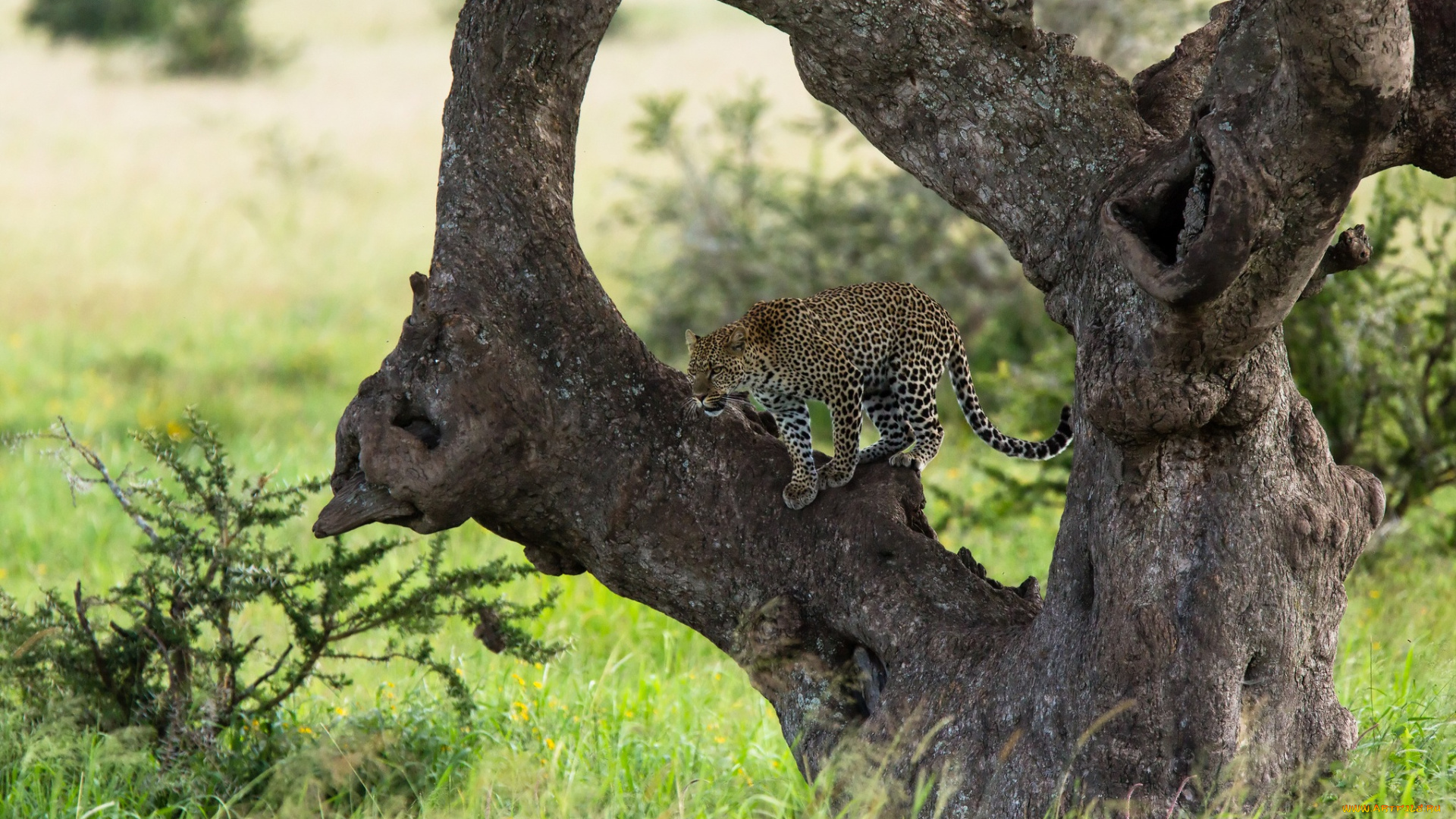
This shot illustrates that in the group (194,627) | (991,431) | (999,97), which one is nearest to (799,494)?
(991,431)

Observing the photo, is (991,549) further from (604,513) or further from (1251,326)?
(1251,326)

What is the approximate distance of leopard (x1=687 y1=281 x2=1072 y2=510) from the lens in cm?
466

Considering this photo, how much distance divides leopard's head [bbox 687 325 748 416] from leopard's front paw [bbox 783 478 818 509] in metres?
0.40

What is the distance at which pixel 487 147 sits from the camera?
14.6 feet

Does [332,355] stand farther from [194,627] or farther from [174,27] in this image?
[174,27]

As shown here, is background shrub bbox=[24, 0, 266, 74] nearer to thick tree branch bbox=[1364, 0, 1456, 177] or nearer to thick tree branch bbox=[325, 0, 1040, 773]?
thick tree branch bbox=[325, 0, 1040, 773]

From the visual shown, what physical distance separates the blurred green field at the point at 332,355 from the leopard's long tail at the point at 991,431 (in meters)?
1.35

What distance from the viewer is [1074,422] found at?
4.16 m

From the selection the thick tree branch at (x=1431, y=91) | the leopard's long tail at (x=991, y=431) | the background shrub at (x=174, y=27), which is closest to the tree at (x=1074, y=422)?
the thick tree branch at (x=1431, y=91)

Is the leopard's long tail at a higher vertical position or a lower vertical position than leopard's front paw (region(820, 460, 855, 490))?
higher

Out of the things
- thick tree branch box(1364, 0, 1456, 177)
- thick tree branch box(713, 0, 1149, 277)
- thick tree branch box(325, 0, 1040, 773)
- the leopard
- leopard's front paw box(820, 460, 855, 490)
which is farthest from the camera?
the leopard

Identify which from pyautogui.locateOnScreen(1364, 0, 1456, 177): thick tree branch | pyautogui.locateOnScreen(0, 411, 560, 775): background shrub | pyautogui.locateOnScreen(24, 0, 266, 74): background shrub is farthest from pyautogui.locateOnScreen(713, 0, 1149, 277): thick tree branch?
pyautogui.locateOnScreen(24, 0, 266, 74): background shrub

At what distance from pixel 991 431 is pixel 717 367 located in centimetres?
113

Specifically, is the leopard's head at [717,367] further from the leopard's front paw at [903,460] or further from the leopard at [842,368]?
the leopard's front paw at [903,460]
